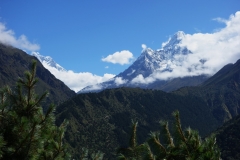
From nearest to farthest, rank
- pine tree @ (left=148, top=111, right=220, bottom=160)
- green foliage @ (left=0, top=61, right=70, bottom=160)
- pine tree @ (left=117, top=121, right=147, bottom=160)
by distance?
green foliage @ (left=0, top=61, right=70, bottom=160) < pine tree @ (left=148, top=111, right=220, bottom=160) < pine tree @ (left=117, top=121, right=147, bottom=160)

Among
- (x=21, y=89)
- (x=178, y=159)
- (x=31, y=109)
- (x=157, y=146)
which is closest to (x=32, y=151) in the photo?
(x=31, y=109)

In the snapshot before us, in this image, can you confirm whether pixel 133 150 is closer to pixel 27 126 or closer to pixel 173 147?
pixel 173 147

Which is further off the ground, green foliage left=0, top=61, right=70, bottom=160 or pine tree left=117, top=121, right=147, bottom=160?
green foliage left=0, top=61, right=70, bottom=160

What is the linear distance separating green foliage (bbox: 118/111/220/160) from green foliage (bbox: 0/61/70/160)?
229 cm

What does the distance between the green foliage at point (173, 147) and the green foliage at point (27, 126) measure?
229 cm

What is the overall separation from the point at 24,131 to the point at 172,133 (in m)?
4.66

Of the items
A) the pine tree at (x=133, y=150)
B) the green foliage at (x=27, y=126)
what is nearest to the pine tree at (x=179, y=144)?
the pine tree at (x=133, y=150)

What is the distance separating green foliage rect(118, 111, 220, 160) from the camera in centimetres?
838

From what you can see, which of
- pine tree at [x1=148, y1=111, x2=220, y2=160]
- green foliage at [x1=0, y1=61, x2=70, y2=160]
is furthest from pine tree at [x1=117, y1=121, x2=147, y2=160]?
green foliage at [x1=0, y1=61, x2=70, y2=160]

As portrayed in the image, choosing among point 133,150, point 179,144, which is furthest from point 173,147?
point 133,150

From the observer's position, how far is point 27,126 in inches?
327

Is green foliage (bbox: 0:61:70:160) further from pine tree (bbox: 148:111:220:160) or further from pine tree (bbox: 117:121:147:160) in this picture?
pine tree (bbox: 148:111:220:160)

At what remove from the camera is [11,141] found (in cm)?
888

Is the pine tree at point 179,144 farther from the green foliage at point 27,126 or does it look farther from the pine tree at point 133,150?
the green foliage at point 27,126
